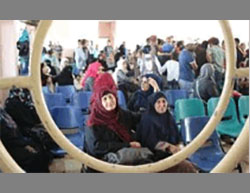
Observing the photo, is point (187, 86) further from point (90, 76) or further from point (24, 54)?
point (24, 54)

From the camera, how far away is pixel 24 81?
10.9 inches

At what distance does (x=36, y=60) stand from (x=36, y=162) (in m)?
0.64

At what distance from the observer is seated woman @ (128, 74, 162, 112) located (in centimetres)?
113

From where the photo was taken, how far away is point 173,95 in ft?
3.89

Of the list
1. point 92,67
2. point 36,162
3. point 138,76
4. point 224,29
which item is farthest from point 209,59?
point 224,29

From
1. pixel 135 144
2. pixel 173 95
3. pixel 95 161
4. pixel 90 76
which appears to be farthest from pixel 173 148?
pixel 95 161

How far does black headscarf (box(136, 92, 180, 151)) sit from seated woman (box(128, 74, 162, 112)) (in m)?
0.02

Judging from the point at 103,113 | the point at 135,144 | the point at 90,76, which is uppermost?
the point at 90,76

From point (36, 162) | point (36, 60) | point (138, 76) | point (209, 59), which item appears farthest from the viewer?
point (138, 76)

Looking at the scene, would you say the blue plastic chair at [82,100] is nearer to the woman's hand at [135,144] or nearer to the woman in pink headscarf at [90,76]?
the woman in pink headscarf at [90,76]

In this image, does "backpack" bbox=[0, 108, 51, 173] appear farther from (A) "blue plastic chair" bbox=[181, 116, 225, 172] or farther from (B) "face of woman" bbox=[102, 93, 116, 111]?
(A) "blue plastic chair" bbox=[181, 116, 225, 172]

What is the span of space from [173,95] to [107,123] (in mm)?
275

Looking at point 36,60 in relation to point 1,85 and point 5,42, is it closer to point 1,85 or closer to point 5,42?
point 1,85

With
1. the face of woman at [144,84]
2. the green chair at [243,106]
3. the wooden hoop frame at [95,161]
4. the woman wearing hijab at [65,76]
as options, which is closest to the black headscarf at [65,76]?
the woman wearing hijab at [65,76]
